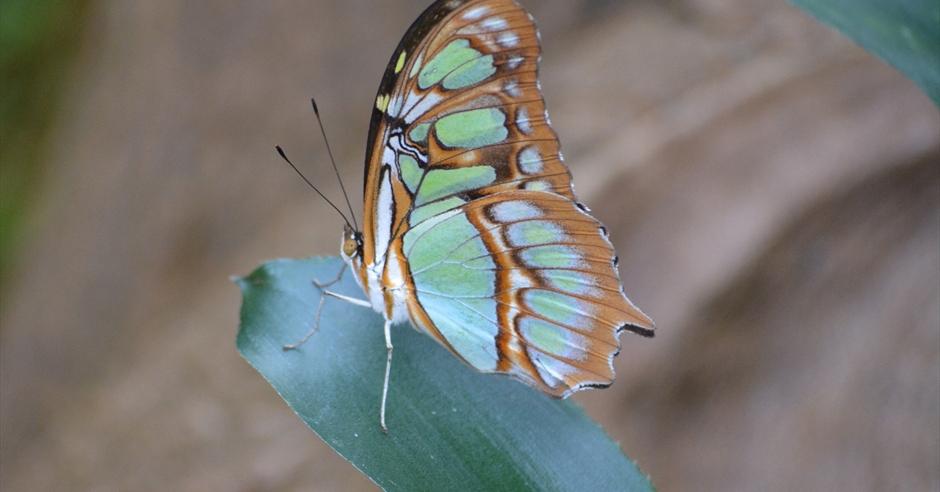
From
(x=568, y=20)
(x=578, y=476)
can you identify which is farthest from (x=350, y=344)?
(x=568, y=20)

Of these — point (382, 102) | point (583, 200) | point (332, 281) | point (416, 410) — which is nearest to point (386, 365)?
point (416, 410)

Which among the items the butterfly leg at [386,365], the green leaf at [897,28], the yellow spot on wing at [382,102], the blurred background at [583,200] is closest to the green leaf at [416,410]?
the butterfly leg at [386,365]

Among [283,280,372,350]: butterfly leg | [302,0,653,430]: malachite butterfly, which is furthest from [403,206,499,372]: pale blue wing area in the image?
[283,280,372,350]: butterfly leg

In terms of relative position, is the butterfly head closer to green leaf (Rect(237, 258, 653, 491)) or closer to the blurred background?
green leaf (Rect(237, 258, 653, 491))

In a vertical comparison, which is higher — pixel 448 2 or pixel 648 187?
pixel 448 2

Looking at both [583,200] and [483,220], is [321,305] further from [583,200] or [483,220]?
[583,200]

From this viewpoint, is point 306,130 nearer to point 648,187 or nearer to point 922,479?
point 648,187

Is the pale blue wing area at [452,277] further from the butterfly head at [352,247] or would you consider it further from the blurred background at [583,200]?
the blurred background at [583,200]
